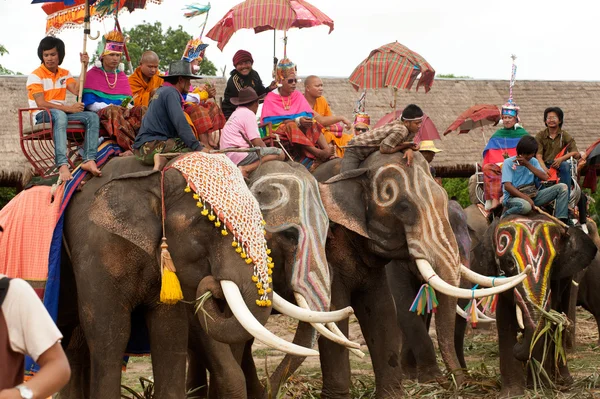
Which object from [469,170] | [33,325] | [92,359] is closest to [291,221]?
[92,359]

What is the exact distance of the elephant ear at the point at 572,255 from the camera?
10016 mm

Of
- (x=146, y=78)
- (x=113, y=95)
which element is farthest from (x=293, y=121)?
(x=113, y=95)

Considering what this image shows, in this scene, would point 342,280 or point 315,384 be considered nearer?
point 342,280

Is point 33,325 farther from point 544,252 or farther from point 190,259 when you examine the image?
point 544,252

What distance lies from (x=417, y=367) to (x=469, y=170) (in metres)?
11.5

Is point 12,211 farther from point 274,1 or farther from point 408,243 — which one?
point 274,1

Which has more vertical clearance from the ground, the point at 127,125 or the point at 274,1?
the point at 274,1

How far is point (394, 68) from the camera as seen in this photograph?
12.9m

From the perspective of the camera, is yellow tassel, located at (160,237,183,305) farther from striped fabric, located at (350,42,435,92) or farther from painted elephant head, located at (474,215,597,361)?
striped fabric, located at (350,42,435,92)

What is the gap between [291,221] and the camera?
7953 millimetres

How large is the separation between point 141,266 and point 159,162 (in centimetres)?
72

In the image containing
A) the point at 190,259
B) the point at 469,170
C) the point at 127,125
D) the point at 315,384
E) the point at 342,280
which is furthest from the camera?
the point at 469,170

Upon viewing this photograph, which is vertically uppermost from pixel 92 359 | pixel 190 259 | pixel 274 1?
pixel 274 1

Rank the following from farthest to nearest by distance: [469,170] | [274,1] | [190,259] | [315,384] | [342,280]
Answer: [469,170] < [274,1] < [315,384] < [342,280] < [190,259]
